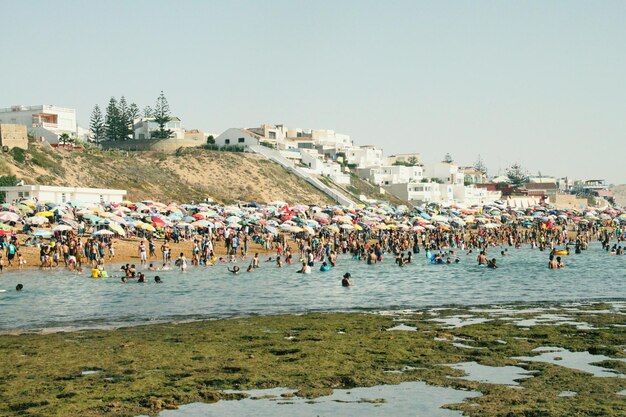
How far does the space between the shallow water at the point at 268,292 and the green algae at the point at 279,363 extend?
11.0ft

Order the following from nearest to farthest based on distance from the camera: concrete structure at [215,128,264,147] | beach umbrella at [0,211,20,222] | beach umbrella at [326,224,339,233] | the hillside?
beach umbrella at [0,211,20,222] → beach umbrella at [326,224,339,233] → the hillside → concrete structure at [215,128,264,147]

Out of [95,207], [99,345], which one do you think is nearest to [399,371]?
[99,345]

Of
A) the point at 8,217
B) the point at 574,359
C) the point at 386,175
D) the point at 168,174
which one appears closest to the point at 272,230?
the point at 8,217

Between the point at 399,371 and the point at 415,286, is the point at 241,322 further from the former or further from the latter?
the point at 415,286

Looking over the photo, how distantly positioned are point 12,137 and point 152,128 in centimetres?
4159

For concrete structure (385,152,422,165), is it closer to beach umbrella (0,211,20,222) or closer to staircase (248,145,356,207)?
staircase (248,145,356,207)

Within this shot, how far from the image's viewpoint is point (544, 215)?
9038 centimetres

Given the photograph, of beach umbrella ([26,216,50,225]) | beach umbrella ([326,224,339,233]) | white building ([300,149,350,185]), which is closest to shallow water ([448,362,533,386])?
beach umbrella ([26,216,50,225])

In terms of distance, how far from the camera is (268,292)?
99.9 ft

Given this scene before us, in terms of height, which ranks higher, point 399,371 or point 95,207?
point 95,207

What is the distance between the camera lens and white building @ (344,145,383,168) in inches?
5064

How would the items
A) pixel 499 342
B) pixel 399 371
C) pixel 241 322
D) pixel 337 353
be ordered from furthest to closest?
pixel 241 322
pixel 499 342
pixel 337 353
pixel 399 371

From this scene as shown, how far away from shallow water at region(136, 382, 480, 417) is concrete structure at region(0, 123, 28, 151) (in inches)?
2545

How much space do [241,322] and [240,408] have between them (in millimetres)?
9518
